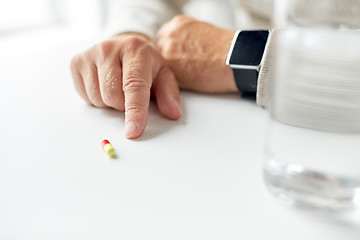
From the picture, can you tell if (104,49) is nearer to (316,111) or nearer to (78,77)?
(78,77)

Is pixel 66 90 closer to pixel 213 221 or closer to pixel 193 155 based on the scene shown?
pixel 193 155

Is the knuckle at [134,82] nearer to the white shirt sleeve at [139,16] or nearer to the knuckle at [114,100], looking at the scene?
the knuckle at [114,100]

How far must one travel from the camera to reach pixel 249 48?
584 millimetres

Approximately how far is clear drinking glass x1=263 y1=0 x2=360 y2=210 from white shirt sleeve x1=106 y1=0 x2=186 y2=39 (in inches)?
18.2

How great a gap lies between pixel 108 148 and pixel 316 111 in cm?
26

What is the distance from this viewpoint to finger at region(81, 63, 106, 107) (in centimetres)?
59

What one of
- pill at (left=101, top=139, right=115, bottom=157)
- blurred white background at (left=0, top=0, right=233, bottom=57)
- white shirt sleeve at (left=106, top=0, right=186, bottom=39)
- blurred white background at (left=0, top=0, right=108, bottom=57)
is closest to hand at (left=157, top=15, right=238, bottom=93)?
white shirt sleeve at (left=106, top=0, right=186, bottom=39)

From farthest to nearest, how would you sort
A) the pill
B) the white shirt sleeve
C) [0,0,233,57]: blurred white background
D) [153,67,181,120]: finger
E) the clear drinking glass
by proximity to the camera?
[0,0,233,57]: blurred white background
the white shirt sleeve
[153,67,181,120]: finger
the pill
the clear drinking glass

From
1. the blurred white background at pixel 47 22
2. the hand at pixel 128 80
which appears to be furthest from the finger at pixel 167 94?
the blurred white background at pixel 47 22

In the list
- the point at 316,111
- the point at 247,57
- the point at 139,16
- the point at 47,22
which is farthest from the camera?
the point at 47,22

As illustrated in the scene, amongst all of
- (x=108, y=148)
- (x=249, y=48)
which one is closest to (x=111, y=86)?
(x=108, y=148)

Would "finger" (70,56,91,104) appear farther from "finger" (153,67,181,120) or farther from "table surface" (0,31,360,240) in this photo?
"finger" (153,67,181,120)

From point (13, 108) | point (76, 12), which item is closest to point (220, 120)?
point (13, 108)

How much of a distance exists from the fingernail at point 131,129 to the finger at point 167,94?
0.07 metres
